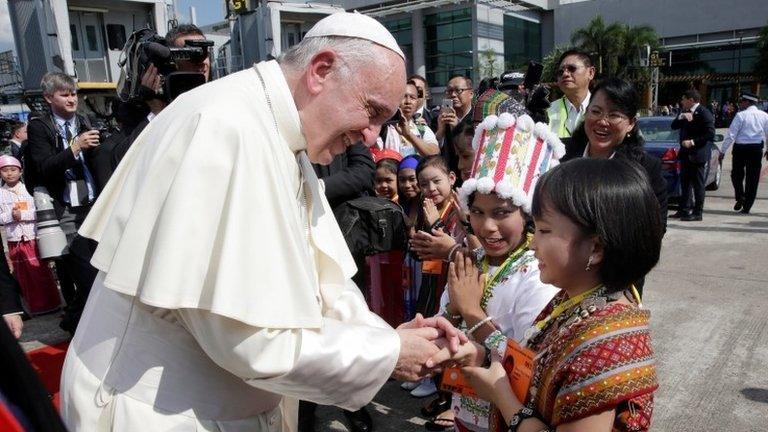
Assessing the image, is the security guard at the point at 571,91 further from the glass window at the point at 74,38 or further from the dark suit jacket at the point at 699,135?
the glass window at the point at 74,38

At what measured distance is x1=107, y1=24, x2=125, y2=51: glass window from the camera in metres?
30.1

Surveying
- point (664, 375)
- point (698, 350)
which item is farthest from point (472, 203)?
point (698, 350)

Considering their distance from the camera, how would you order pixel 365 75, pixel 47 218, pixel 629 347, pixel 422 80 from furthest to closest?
pixel 422 80, pixel 47 218, pixel 365 75, pixel 629 347

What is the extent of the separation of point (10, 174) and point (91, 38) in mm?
27701

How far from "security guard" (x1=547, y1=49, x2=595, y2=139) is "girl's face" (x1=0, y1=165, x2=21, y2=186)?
17.8 ft

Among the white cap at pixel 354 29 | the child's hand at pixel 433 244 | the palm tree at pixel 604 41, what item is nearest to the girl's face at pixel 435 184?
the child's hand at pixel 433 244

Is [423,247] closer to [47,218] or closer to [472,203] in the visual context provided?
[472,203]

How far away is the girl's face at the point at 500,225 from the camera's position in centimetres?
242

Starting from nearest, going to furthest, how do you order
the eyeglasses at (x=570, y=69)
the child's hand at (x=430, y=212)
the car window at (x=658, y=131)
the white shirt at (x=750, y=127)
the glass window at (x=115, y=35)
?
the child's hand at (x=430, y=212) → the eyeglasses at (x=570, y=69) → the white shirt at (x=750, y=127) → the car window at (x=658, y=131) → the glass window at (x=115, y=35)

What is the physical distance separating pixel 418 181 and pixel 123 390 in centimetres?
265

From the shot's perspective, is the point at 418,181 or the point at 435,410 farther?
the point at 418,181

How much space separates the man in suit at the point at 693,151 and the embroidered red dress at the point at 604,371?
26.5 feet

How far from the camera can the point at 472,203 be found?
256 centimetres

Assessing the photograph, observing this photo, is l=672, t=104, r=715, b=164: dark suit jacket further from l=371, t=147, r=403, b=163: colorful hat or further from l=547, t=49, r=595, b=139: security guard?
l=371, t=147, r=403, b=163: colorful hat
